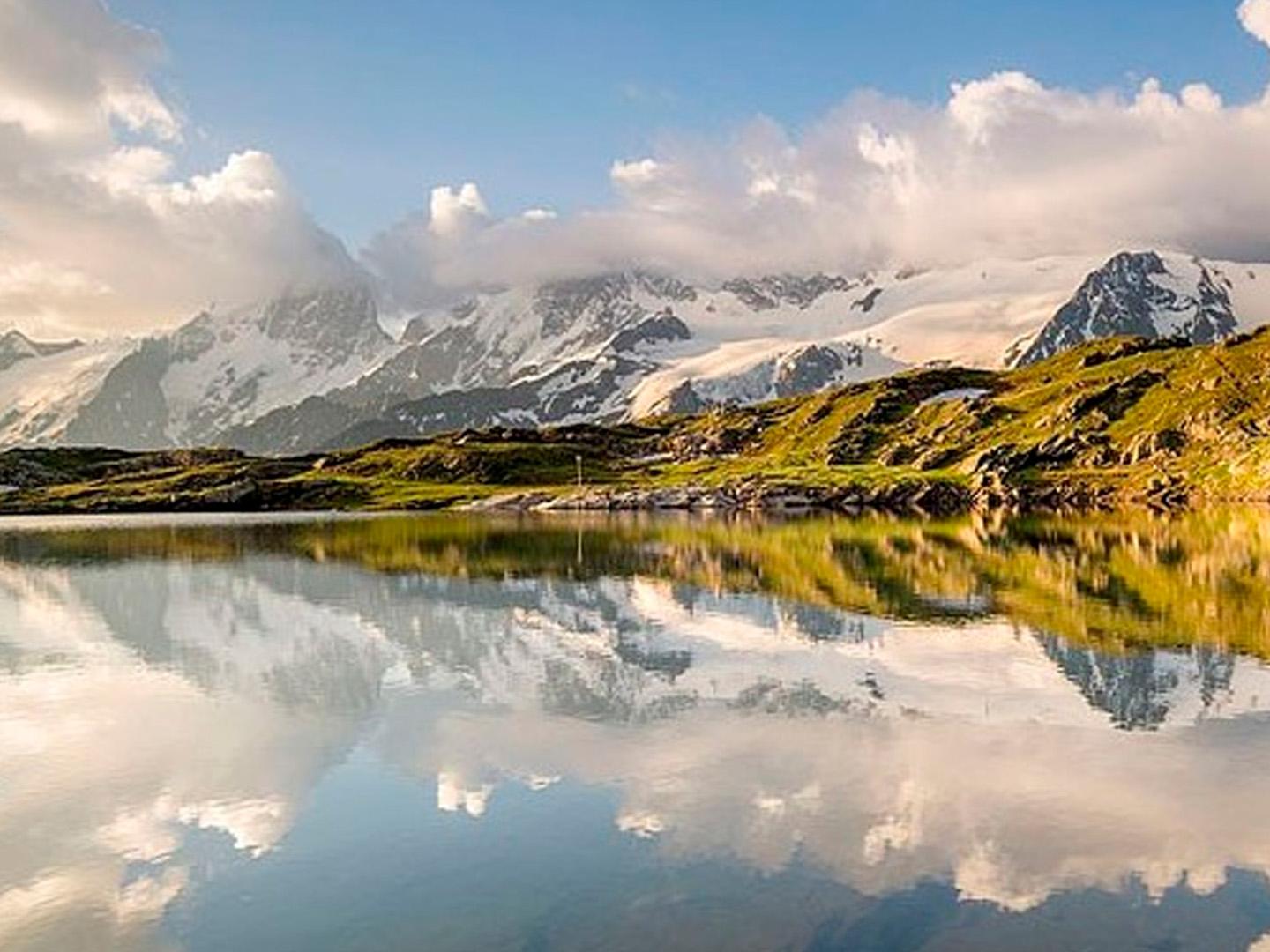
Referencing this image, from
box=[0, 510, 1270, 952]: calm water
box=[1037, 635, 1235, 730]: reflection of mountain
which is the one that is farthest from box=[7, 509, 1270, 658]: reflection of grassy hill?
box=[1037, 635, 1235, 730]: reflection of mountain

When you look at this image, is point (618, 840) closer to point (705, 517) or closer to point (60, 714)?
point (60, 714)

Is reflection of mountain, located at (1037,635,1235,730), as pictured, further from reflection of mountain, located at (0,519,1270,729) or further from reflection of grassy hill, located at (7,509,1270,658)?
reflection of grassy hill, located at (7,509,1270,658)

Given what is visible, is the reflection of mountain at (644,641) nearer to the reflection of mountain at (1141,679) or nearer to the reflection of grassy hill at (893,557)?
the reflection of mountain at (1141,679)

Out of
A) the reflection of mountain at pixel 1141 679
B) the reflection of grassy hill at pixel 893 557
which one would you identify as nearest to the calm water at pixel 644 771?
the reflection of mountain at pixel 1141 679

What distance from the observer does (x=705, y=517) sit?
183m

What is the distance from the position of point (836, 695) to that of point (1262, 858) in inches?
737

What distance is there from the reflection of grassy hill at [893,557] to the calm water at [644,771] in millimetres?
878

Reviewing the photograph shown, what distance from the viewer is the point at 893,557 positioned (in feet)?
330

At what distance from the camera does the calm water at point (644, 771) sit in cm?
2267

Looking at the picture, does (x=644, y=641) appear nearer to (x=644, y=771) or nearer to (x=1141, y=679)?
(x=1141, y=679)

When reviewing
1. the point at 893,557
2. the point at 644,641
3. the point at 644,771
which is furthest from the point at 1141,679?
the point at 893,557

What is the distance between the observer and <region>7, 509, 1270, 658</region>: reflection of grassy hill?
62778 millimetres

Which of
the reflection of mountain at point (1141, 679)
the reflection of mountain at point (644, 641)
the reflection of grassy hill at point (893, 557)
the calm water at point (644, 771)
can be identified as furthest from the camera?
the reflection of grassy hill at point (893, 557)

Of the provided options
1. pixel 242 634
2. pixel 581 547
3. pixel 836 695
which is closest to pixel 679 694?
pixel 836 695
